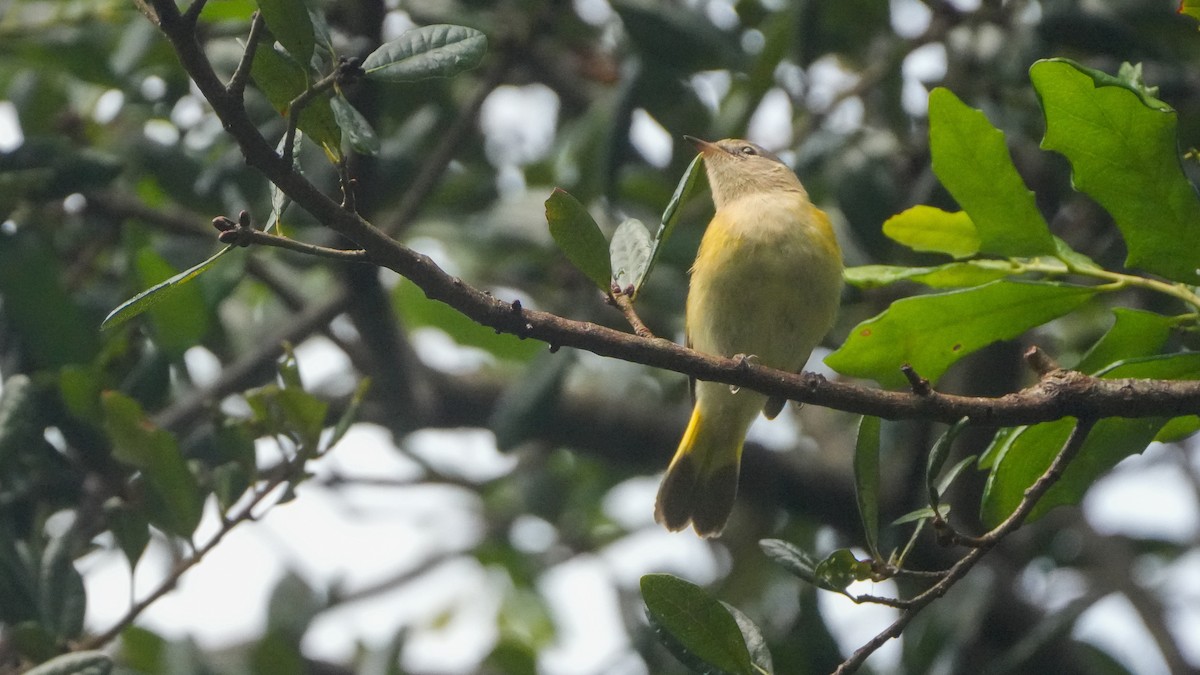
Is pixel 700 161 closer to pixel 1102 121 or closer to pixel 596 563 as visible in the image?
pixel 1102 121

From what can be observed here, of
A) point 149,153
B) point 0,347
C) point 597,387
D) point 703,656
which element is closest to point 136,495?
point 0,347

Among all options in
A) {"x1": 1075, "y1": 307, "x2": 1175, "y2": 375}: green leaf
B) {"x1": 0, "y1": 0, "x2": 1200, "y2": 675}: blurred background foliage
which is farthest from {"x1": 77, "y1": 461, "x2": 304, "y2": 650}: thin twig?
{"x1": 1075, "y1": 307, "x2": 1175, "y2": 375}: green leaf

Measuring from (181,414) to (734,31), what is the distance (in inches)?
79.5

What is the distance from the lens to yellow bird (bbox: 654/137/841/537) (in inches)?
122

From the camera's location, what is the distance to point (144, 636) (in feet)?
10.2

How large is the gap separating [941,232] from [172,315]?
190cm

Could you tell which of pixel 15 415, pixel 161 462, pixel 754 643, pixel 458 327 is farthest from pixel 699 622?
pixel 458 327

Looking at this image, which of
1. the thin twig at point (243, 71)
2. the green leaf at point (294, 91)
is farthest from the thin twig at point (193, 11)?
the green leaf at point (294, 91)

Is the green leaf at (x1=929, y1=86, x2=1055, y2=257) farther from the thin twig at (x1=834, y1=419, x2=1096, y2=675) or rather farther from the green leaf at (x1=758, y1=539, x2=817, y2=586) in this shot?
the green leaf at (x1=758, y1=539, x2=817, y2=586)

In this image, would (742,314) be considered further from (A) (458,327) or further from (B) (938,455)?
(A) (458,327)

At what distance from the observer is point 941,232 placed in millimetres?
2137

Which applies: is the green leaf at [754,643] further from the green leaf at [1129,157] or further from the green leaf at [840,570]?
the green leaf at [1129,157]

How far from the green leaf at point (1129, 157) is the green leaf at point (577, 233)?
2.24 ft

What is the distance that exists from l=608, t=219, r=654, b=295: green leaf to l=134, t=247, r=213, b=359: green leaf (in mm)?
1405
